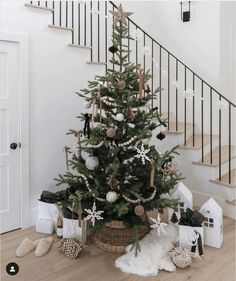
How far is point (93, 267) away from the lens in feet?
7.98

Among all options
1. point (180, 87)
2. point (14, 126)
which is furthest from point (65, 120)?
point (180, 87)

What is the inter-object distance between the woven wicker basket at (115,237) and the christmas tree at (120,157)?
0.08 metres

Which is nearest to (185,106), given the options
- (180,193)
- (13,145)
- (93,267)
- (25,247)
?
(180,193)

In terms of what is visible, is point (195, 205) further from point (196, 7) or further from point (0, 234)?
point (196, 7)

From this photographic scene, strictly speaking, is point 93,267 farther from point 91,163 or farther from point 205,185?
point 205,185

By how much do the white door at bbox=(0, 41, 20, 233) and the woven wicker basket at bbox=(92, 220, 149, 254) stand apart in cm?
103

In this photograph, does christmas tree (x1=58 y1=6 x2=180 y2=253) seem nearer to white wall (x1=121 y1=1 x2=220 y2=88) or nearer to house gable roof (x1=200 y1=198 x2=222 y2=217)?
house gable roof (x1=200 y1=198 x2=222 y2=217)

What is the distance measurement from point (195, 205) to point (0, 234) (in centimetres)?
245

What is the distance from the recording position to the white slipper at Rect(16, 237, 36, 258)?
260 centimetres

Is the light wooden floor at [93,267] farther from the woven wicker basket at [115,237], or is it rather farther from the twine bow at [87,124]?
the twine bow at [87,124]

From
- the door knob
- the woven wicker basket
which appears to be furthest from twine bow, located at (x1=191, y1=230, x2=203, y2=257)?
the door knob

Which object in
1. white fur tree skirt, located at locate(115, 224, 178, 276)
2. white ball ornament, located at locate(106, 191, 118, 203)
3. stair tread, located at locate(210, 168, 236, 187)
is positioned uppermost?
white ball ornament, located at locate(106, 191, 118, 203)

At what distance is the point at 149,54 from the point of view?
532 cm

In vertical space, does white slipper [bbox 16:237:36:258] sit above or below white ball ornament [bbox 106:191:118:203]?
below
